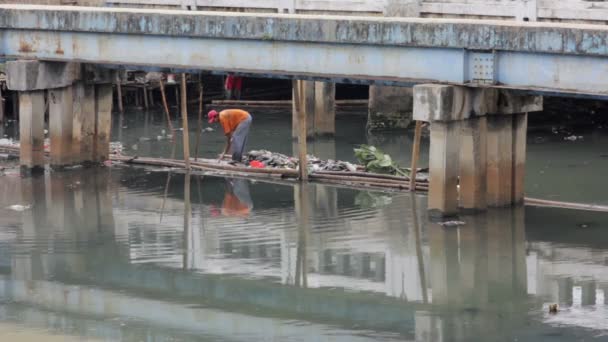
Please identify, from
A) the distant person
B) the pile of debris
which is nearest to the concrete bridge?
the pile of debris

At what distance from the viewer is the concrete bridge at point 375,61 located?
1666 centimetres

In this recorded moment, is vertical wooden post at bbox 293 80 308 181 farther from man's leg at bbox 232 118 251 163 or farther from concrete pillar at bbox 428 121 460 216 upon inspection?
concrete pillar at bbox 428 121 460 216

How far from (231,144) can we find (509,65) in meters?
7.28

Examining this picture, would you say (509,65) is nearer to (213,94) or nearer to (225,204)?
(225,204)

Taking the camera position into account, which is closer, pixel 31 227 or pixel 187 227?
pixel 31 227

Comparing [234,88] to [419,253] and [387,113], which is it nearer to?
[387,113]

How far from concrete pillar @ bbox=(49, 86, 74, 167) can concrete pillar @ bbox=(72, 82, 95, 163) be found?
0.12 m

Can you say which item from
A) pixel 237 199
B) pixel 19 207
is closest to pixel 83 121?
pixel 19 207

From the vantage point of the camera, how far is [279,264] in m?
16.2

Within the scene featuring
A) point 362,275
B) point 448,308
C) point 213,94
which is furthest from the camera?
point 213,94

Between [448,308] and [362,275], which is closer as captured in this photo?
[448,308]

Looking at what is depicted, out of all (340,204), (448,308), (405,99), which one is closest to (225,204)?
(340,204)

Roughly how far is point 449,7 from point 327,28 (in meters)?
6.30

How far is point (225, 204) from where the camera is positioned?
65.6ft
